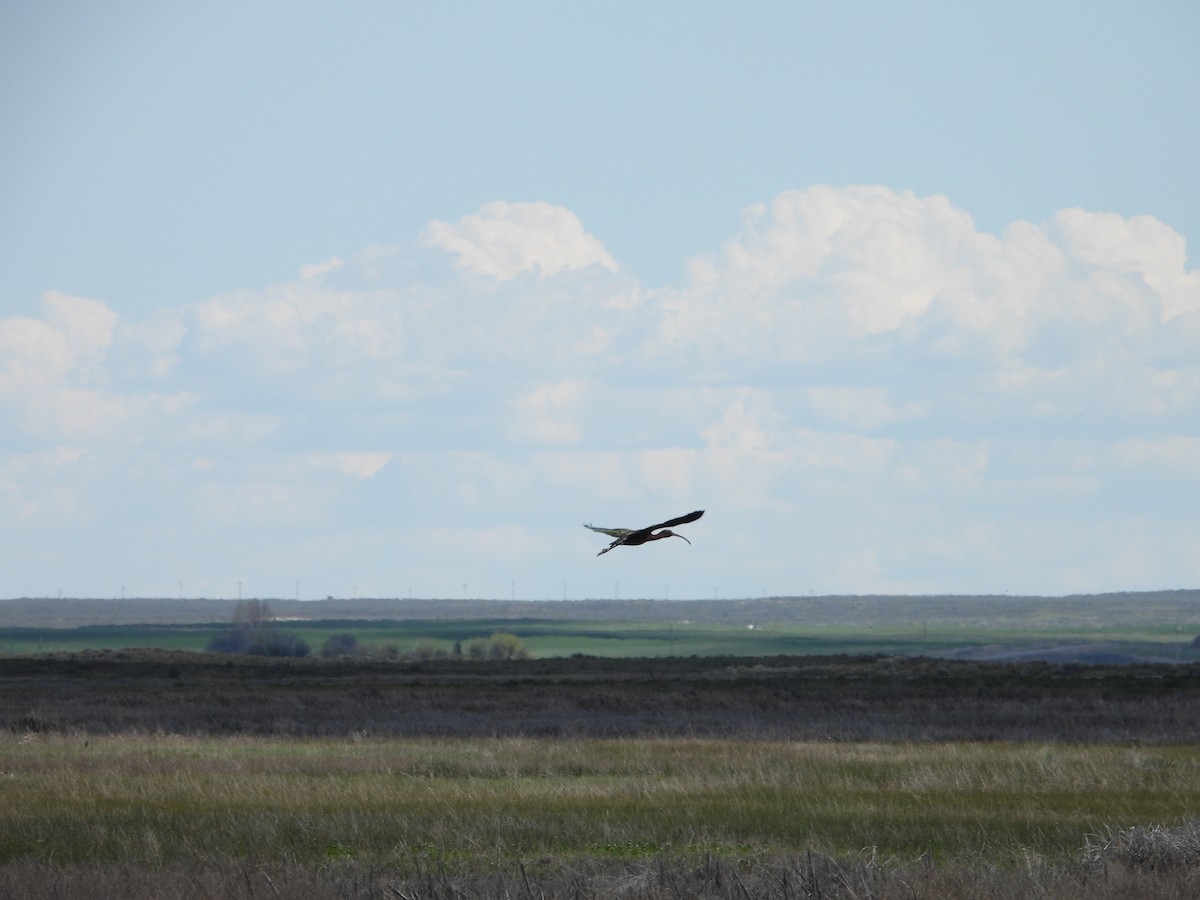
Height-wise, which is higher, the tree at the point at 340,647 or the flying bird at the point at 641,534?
the flying bird at the point at 641,534

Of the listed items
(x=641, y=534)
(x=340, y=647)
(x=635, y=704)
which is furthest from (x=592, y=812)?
(x=340, y=647)

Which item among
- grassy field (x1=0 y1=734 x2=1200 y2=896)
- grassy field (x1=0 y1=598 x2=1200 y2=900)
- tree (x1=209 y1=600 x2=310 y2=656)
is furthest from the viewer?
tree (x1=209 y1=600 x2=310 y2=656)

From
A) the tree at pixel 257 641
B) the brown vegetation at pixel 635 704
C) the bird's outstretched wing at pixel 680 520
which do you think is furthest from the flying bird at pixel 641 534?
the tree at pixel 257 641

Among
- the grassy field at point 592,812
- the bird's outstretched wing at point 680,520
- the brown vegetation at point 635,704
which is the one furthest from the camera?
the brown vegetation at point 635,704

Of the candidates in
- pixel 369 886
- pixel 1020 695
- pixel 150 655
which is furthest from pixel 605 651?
pixel 369 886

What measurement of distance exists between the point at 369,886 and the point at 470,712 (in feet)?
105

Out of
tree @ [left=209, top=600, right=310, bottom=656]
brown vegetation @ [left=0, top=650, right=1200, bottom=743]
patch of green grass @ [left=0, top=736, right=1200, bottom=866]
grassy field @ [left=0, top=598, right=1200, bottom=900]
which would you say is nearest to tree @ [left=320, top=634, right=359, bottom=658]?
tree @ [left=209, top=600, right=310, bottom=656]

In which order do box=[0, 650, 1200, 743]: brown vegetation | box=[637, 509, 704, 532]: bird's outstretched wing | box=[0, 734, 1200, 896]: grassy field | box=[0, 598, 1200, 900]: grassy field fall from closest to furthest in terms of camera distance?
box=[637, 509, 704, 532]: bird's outstretched wing → box=[0, 598, 1200, 900]: grassy field → box=[0, 734, 1200, 896]: grassy field → box=[0, 650, 1200, 743]: brown vegetation

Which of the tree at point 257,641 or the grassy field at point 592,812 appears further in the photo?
the tree at point 257,641

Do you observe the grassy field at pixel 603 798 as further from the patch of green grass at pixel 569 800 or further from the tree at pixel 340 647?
the tree at pixel 340 647

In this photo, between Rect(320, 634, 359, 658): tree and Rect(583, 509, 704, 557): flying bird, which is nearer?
Rect(583, 509, 704, 557): flying bird

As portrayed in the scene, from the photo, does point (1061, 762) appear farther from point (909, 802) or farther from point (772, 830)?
point (772, 830)

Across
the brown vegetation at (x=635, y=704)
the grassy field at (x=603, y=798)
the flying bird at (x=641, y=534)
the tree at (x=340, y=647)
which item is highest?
the flying bird at (x=641, y=534)

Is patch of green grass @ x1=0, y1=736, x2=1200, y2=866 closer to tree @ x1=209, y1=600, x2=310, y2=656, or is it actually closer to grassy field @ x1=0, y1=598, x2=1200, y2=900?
grassy field @ x1=0, y1=598, x2=1200, y2=900
